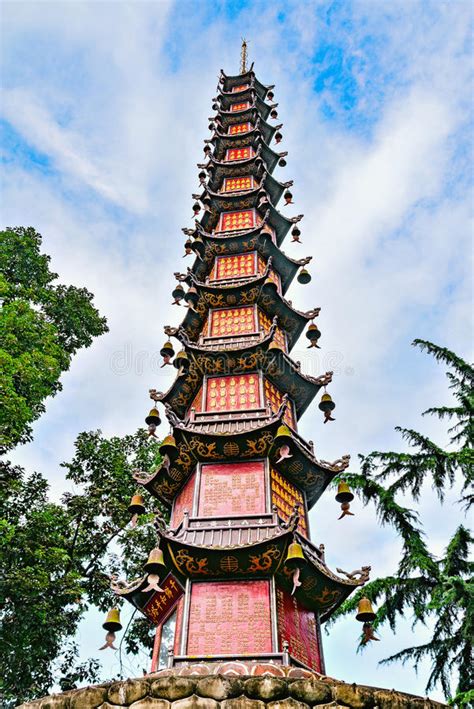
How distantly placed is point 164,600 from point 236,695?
6.67 meters

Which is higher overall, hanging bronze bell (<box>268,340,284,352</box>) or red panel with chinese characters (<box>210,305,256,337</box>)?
red panel with chinese characters (<box>210,305,256,337</box>)

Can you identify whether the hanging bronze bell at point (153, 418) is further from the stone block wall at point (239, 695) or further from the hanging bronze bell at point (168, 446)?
the stone block wall at point (239, 695)

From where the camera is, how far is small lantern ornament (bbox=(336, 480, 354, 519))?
13242 mm

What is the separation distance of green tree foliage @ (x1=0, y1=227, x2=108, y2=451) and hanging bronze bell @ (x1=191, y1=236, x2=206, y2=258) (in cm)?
473

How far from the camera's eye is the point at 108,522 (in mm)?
19328

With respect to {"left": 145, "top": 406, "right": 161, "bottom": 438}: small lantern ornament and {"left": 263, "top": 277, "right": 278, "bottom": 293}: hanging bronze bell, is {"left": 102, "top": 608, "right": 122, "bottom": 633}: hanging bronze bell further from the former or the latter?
{"left": 263, "top": 277, "right": 278, "bottom": 293}: hanging bronze bell

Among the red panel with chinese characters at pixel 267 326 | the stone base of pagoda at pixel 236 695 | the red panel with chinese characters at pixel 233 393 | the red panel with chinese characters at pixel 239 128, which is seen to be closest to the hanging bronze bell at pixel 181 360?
the red panel with chinese characters at pixel 233 393

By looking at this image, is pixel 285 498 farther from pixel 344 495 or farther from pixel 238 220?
pixel 238 220

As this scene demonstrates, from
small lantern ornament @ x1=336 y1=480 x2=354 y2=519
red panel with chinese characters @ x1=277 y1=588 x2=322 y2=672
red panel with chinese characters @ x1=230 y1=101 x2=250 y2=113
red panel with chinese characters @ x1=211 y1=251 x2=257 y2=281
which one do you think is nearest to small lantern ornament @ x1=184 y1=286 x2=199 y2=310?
red panel with chinese characters @ x1=211 y1=251 x2=257 y2=281

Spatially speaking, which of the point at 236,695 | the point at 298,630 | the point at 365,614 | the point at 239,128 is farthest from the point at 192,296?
the point at 236,695

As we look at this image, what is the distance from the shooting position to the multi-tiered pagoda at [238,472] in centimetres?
1124

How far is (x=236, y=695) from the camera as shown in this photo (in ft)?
20.2

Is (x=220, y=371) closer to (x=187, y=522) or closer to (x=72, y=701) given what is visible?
(x=187, y=522)

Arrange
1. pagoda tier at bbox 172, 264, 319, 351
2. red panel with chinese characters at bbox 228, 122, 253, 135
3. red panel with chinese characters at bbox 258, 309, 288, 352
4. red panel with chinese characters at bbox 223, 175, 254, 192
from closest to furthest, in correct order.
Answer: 1. red panel with chinese characters at bbox 258, 309, 288, 352
2. pagoda tier at bbox 172, 264, 319, 351
3. red panel with chinese characters at bbox 223, 175, 254, 192
4. red panel with chinese characters at bbox 228, 122, 253, 135
